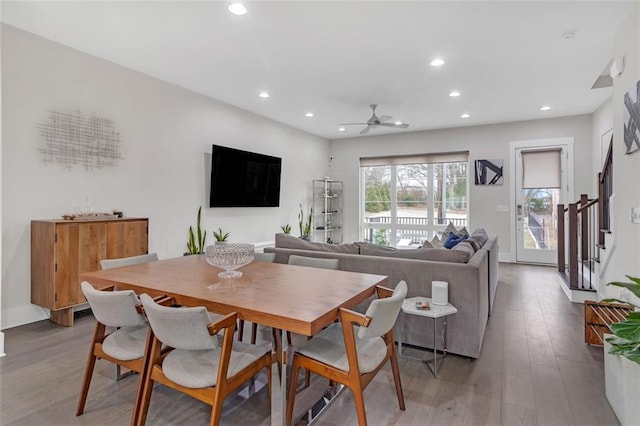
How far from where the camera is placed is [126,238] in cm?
368

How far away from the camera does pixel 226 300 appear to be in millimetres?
1634

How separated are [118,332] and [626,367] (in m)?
2.80

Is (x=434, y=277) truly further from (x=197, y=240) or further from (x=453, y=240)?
(x=197, y=240)

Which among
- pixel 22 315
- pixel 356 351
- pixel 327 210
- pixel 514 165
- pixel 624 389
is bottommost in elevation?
pixel 22 315

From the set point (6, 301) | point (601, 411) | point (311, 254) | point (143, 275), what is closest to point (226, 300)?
point (143, 275)

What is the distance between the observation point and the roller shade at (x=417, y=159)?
23.0 feet

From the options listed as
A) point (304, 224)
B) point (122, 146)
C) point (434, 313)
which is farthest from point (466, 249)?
point (304, 224)

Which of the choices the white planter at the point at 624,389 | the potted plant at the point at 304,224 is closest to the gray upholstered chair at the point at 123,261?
the white planter at the point at 624,389

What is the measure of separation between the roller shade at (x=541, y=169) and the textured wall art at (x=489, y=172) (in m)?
0.43

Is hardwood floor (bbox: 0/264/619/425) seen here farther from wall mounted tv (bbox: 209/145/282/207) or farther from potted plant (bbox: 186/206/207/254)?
wall mounted tv (bbox: 209/145/282/207)

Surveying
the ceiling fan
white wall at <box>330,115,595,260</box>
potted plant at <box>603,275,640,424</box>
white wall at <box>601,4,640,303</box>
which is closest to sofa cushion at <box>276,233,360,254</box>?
potted plant at <box>603,275,640,424</box>

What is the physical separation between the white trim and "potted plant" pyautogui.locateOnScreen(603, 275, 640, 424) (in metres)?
5.01

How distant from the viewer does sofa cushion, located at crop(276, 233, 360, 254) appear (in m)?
3.23

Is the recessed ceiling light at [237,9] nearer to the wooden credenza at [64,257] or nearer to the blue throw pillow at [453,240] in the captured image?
the wooden credenza at [64,257]
